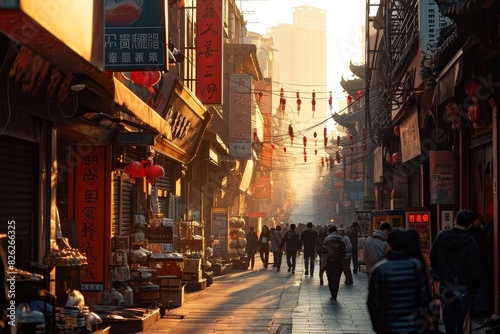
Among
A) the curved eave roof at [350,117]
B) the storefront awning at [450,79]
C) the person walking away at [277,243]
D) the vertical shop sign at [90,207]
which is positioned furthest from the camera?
the curved eave roof at [350,117]

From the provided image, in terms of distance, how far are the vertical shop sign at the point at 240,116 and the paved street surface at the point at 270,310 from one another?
1800 centimetres

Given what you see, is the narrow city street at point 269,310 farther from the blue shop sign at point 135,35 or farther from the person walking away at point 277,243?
the person walking away at point 277,243

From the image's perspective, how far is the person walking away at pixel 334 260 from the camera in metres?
22.7

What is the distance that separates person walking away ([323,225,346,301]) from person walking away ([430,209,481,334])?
34.7 ft

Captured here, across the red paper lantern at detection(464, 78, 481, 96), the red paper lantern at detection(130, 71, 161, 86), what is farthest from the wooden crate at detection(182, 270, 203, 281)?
the red paper lantern at detection(464, 78, 481, 96)

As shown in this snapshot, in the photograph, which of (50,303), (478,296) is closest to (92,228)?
(50,303)

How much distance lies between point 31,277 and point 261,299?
12.4m

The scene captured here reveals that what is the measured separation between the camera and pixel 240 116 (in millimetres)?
47531

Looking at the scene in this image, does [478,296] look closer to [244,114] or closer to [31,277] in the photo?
[31,277]

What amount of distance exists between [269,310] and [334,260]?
369 cm

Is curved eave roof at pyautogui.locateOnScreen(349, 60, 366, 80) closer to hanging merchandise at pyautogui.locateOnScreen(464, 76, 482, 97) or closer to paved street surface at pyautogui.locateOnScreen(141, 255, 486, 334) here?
paved street surface at pyautogui.locateOnScreen(141, 255, 486, 334)

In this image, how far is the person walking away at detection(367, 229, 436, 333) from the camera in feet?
28.8

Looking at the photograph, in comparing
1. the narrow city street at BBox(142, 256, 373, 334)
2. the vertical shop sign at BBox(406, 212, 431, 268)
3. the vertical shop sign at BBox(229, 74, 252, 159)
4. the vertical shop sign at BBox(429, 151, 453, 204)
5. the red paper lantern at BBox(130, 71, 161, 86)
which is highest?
the vertical shop sign at BBox(229, 74, 252, 159)

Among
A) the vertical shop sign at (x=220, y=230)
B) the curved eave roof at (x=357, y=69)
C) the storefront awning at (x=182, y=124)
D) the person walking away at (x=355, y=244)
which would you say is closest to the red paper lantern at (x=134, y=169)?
the storefront awning at (x=182, y=124)
